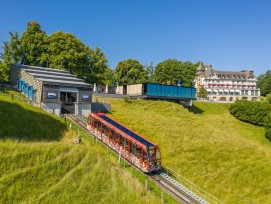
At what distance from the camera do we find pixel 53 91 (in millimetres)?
36062

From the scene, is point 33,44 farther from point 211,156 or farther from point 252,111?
point 252,111

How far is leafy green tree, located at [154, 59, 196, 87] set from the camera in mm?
93375

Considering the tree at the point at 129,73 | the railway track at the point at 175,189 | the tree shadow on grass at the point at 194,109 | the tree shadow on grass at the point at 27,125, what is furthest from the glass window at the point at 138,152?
the tree at the point at 129,73

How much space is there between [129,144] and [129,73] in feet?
220

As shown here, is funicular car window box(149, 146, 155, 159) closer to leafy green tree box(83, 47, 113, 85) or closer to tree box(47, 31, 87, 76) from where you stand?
tree box(47, 31, 87, 76)

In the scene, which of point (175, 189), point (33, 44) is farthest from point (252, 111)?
point (33, 44)

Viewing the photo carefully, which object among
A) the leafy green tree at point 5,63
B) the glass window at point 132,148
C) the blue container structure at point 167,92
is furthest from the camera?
the blue container structure at point 167,92

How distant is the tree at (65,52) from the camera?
5503 cm

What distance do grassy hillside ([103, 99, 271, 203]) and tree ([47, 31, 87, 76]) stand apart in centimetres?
1299

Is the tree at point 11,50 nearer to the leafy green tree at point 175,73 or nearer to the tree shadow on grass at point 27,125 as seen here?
the tree shadow on grass at point 27,125

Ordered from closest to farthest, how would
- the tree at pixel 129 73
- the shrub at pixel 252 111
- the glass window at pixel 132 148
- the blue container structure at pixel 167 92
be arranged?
the glass window at pixel 132 148, the shrub at pixel 252 111, the blue container structure at pixel 167 92, the tree at pixel 129 73

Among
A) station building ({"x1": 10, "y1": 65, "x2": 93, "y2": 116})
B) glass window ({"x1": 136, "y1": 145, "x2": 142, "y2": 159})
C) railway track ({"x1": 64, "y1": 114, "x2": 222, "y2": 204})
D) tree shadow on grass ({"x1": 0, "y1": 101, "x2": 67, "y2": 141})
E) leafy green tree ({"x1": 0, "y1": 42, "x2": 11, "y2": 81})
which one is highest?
leafy green tree ({"x1": 0, "y1": 42, "x2": 11, "y2": 81})

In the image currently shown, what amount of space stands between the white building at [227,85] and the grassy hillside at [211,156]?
68358 mm

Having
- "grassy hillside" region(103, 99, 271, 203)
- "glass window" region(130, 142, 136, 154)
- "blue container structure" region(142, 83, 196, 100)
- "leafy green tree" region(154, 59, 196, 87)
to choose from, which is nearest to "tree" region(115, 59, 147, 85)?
"leafy green tree" region(154, 59, 196, 87)
